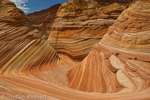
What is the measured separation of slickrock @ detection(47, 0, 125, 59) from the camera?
30.3ft

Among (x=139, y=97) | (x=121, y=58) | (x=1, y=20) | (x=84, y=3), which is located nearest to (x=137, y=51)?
(x=121, y=58)

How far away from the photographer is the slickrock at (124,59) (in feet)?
9.57

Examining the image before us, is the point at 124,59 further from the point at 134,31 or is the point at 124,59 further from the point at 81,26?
the point at 81,26

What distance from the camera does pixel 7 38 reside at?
5512mm

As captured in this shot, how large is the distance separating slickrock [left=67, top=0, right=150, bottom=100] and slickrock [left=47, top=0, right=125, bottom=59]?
4.37 m

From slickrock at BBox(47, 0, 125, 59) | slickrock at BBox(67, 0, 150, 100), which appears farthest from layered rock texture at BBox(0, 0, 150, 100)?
slickrock at BBox(47, 0, 125, 59)

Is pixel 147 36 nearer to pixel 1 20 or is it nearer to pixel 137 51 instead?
pixel 137 51

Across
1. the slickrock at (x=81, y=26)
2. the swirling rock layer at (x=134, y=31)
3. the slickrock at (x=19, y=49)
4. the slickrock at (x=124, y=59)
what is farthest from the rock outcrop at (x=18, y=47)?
the swirling rock layer at (x=134, y=31)

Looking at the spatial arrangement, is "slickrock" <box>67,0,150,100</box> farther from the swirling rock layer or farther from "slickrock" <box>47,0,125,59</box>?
"slickrock" <box>47,0,125,59</box>

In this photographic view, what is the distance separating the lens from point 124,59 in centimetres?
359

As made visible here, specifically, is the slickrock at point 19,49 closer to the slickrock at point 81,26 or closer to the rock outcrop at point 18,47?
the rock outcrop at point 18,47

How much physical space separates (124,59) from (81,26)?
21.0 feet

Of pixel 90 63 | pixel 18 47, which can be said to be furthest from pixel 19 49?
pixel 90 63

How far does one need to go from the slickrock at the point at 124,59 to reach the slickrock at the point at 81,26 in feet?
14.3
